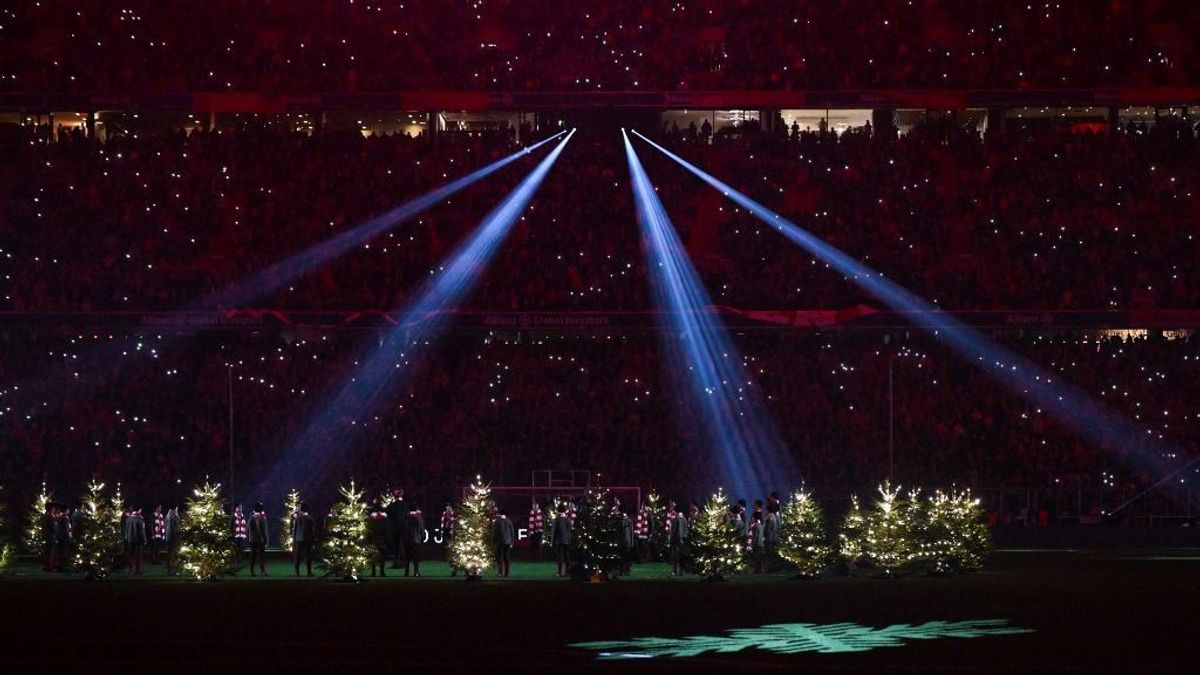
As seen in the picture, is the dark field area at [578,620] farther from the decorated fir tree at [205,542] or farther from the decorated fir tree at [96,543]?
the decorated fir tree at [96,543]

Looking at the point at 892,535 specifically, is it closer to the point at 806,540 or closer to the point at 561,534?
the point at 806,540

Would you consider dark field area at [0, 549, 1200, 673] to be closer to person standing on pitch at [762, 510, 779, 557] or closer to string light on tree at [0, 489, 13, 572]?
string light on tree at [0, 489, 13, 572]

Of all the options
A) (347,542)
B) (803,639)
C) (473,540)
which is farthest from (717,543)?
(803,639)

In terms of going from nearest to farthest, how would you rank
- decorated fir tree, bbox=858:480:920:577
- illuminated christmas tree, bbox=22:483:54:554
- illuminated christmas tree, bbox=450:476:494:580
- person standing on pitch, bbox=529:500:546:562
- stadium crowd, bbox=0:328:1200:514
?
illuminated christmas tree, bbox=450:476:494:580, decorated fir tree, bbox=858:480:920:577, illuminated christmas tree, bbox=22:483:54:554, person standing on pitch, bbox=529:500:546:562, stadium crowd, bbox=0:328:1200:514

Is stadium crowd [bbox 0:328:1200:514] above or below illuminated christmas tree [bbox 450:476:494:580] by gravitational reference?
above

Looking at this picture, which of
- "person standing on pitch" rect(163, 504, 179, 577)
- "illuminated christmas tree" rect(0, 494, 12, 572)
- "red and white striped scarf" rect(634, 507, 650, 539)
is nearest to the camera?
"illuminated christmas tree" rect(0, 494, 12, 572)

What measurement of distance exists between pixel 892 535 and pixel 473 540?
347 inches

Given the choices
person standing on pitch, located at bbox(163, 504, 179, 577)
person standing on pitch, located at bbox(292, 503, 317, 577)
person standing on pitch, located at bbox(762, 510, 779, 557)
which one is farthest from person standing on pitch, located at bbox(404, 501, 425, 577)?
person standing on pitch, located at bbox(762, 510, 779, 557)

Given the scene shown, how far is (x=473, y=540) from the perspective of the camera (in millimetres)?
35250

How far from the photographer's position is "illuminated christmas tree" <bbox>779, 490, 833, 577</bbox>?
35312 millimetres

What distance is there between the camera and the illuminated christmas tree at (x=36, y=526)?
39.7m

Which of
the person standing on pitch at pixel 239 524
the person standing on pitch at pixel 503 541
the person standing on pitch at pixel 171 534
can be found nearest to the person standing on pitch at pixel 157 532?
the person standing on pitch at pixel 171 534

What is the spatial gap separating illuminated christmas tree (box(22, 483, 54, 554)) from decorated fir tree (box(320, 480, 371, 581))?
335 inches

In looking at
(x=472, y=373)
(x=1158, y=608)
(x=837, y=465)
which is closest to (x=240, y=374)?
(x=472, y=373)
